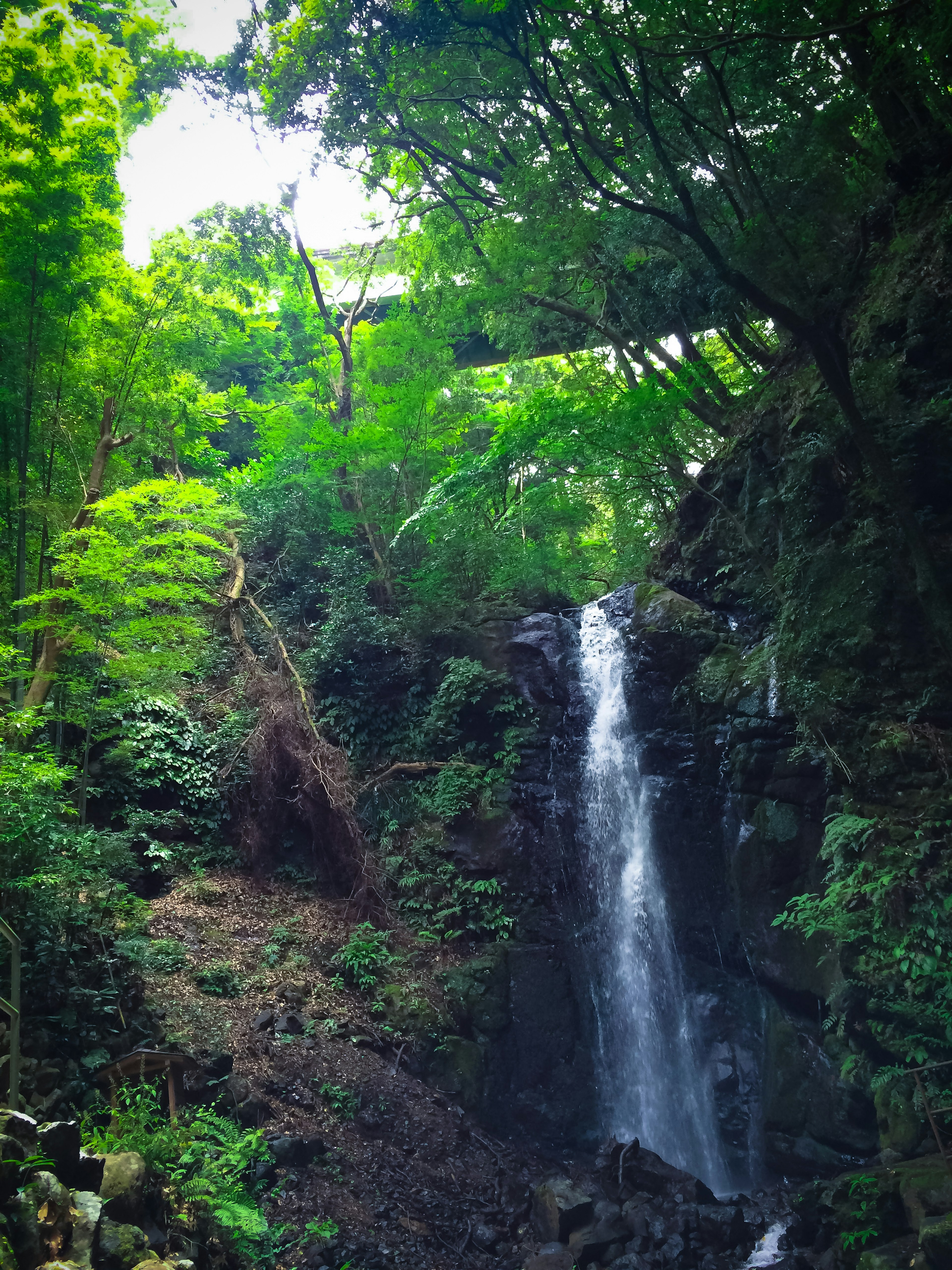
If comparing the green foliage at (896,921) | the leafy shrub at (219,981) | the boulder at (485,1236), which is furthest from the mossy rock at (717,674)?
the leafy shrub at (219,981)

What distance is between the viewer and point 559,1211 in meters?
6.70

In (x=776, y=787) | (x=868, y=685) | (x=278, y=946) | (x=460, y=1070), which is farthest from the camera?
(x=776, y=787)

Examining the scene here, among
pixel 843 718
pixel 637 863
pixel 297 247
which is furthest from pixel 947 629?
pixel 297 247

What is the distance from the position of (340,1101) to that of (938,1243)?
5.05 m

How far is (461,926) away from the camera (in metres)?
9.73

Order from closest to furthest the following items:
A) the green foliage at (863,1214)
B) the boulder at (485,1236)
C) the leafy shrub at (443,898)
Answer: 1. the green foliage at (863,1214)
2. the boulder at (485,1236)
3. the leafy shrub at (443,898)

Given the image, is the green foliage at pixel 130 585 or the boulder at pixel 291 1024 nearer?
the boulder at pixel 291 1024

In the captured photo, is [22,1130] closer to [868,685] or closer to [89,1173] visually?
[89,1173]

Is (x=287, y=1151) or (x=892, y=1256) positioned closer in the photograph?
(x=892, y=1256)

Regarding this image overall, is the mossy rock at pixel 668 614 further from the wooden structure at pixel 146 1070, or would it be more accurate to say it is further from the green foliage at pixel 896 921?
the wooden structure at pixel 146 1070

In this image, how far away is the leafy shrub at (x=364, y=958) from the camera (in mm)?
8680

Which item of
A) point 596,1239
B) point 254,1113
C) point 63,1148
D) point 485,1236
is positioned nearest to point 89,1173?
point 63,1148

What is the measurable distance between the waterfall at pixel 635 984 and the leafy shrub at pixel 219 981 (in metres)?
4.54

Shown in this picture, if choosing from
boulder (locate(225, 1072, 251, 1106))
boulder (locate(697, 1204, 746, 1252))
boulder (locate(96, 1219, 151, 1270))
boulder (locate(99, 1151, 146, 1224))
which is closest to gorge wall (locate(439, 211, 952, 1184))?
boulder (locate(697, 1204, 746, 1252))
